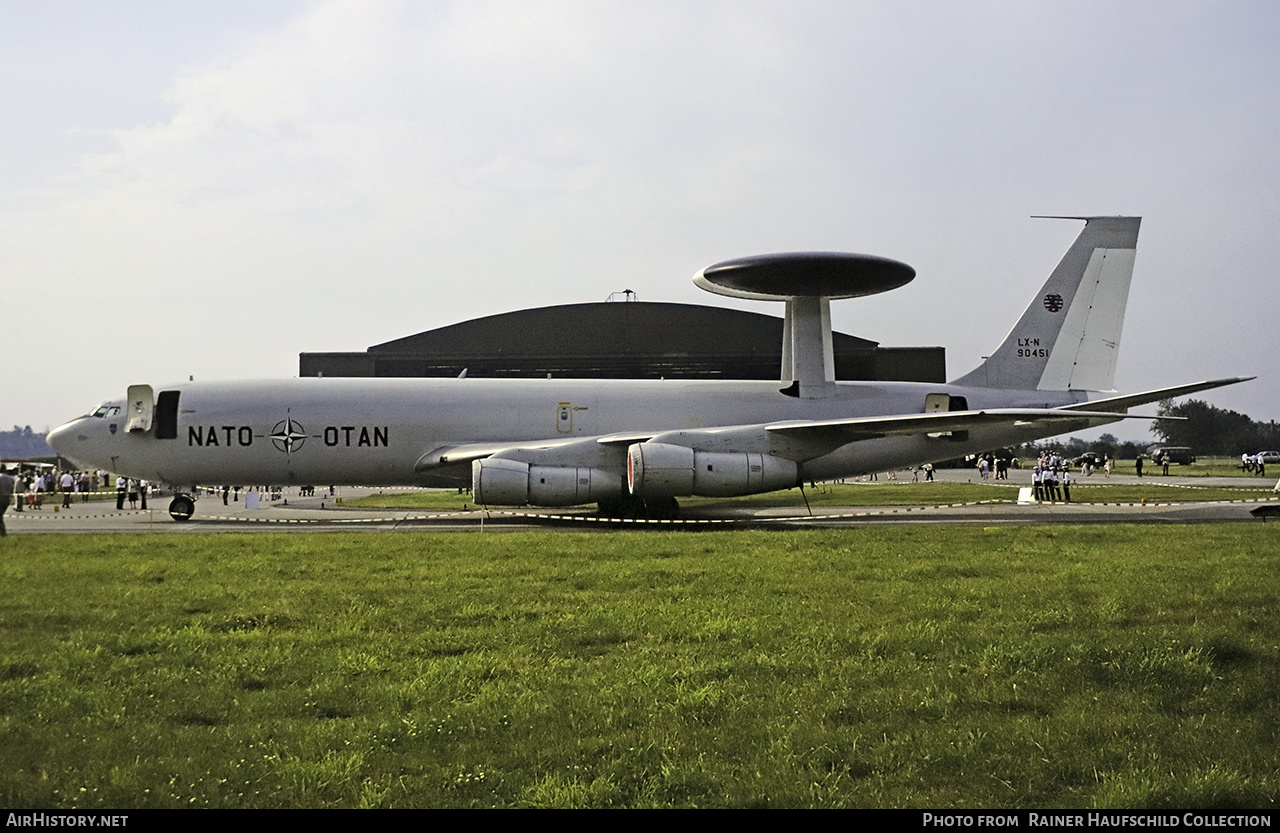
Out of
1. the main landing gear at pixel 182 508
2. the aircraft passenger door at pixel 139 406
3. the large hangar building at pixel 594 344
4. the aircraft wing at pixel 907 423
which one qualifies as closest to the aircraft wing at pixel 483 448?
the aircraft wing at pixel 907 423

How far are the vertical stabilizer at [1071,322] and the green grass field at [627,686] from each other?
16607 mm

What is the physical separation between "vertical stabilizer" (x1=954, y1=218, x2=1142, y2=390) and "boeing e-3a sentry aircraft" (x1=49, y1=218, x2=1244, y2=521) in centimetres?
92

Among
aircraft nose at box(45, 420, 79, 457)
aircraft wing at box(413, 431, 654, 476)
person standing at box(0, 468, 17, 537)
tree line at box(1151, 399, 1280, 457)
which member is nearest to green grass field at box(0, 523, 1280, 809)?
person standing at box(0, 468, 17, 537)

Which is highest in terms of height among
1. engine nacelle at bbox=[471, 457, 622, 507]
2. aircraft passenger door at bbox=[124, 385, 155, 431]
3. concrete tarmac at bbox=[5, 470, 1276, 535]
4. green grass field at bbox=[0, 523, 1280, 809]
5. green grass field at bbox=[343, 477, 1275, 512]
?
aircraft passenger door at bbox=[124, 385, 155, 431]

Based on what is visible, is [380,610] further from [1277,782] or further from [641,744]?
[1277,782]

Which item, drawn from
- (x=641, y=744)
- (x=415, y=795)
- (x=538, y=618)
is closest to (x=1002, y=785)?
(x=641, y=744)

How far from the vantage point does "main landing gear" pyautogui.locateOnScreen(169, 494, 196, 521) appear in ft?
74.6

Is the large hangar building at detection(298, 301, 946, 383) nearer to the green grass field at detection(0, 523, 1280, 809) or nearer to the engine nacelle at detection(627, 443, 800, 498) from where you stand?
the engine nacelle at detection(627, 443, 800, 498)

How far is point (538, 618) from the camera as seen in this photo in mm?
8148

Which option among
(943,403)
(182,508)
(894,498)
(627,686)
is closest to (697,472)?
(943,403)

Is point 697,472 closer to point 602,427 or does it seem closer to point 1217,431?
point 602,427

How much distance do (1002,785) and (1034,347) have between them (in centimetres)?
2437

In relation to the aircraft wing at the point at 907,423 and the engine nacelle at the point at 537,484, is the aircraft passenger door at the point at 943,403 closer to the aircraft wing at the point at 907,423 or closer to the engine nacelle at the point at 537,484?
the aircraft wing at the point at 907,423

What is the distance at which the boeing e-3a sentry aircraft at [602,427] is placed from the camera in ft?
69.7
